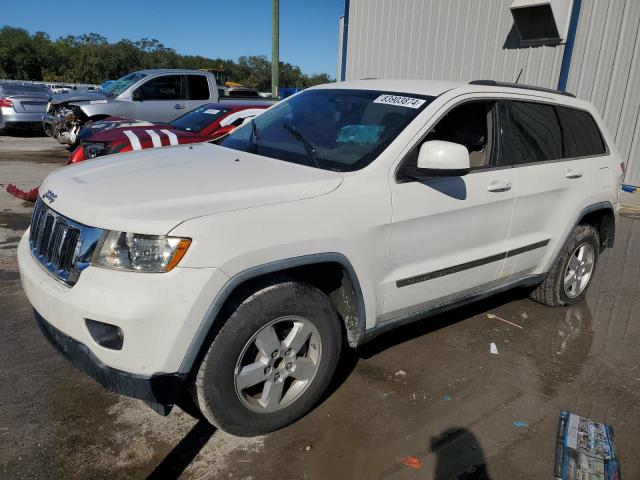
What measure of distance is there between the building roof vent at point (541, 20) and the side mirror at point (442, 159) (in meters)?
8.79

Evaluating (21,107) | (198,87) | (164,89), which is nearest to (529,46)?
(198,87)

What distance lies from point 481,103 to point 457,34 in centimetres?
Result: 933

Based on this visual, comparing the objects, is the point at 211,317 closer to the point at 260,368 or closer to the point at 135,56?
the point at 260,368

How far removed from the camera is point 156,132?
658 cm

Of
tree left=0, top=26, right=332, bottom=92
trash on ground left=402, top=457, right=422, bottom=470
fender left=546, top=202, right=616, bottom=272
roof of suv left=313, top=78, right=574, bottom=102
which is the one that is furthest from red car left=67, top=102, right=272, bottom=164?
tree left=0, top=26, right=332, bottom=92

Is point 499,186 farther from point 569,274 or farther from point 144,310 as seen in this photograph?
point 144,310

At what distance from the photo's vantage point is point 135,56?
253ft

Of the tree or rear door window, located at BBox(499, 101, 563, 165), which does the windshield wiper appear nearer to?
rear door window, located at BBox(499, 101, 563, 165)

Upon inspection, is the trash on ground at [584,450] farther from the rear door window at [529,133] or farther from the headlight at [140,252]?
the headlight at [140,252]

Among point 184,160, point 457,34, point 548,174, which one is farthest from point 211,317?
point 457,34

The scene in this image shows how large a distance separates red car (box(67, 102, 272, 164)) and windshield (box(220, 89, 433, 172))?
205cm

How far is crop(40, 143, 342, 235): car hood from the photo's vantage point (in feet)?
7.24

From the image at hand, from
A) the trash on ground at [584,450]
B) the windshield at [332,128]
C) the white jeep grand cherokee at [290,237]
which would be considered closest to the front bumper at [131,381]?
the white jeep grand cherokee at [290,237]

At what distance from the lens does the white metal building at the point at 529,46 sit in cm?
970
